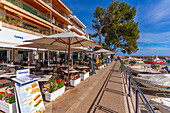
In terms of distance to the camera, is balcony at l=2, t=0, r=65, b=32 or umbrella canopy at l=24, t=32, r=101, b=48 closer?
umbrella canopy at l=24, t=32, r=101, b=48

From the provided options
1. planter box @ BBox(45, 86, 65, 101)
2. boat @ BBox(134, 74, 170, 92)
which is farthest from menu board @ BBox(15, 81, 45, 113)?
boat @ BBox(134, 74, 170, 92)

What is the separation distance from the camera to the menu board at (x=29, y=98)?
2.28 meters

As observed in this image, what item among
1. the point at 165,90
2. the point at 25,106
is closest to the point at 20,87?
the point at 25,106

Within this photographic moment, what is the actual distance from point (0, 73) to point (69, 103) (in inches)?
170

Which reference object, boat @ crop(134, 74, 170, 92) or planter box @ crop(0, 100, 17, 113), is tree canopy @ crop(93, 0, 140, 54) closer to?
boat @ crop(134, 74, 170, 92)

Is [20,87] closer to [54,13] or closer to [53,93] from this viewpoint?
[53,93]

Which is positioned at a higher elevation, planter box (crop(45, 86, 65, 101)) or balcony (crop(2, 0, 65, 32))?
balcony (crop(2, 0, 65, 32))

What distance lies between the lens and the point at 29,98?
244cm

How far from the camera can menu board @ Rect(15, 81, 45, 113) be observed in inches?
89.6

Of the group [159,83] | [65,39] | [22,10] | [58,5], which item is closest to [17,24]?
[22,10]

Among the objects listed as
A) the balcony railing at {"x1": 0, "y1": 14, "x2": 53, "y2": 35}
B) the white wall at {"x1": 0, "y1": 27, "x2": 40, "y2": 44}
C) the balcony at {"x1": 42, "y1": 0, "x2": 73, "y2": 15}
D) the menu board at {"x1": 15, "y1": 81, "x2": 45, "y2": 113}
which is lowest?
the menu board at {"x1": 15, "y1": 81, "x2": 45, "y2": 113}

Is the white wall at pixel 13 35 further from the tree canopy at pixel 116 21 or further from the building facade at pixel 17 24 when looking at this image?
the tree canopy at pixel 116 21

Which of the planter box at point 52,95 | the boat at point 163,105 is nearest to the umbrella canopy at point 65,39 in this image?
the planter box at point 52,95

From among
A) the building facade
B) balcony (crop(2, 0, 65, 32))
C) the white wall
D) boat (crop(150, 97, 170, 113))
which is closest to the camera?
boat (crop(150, 97, 170, 113))
